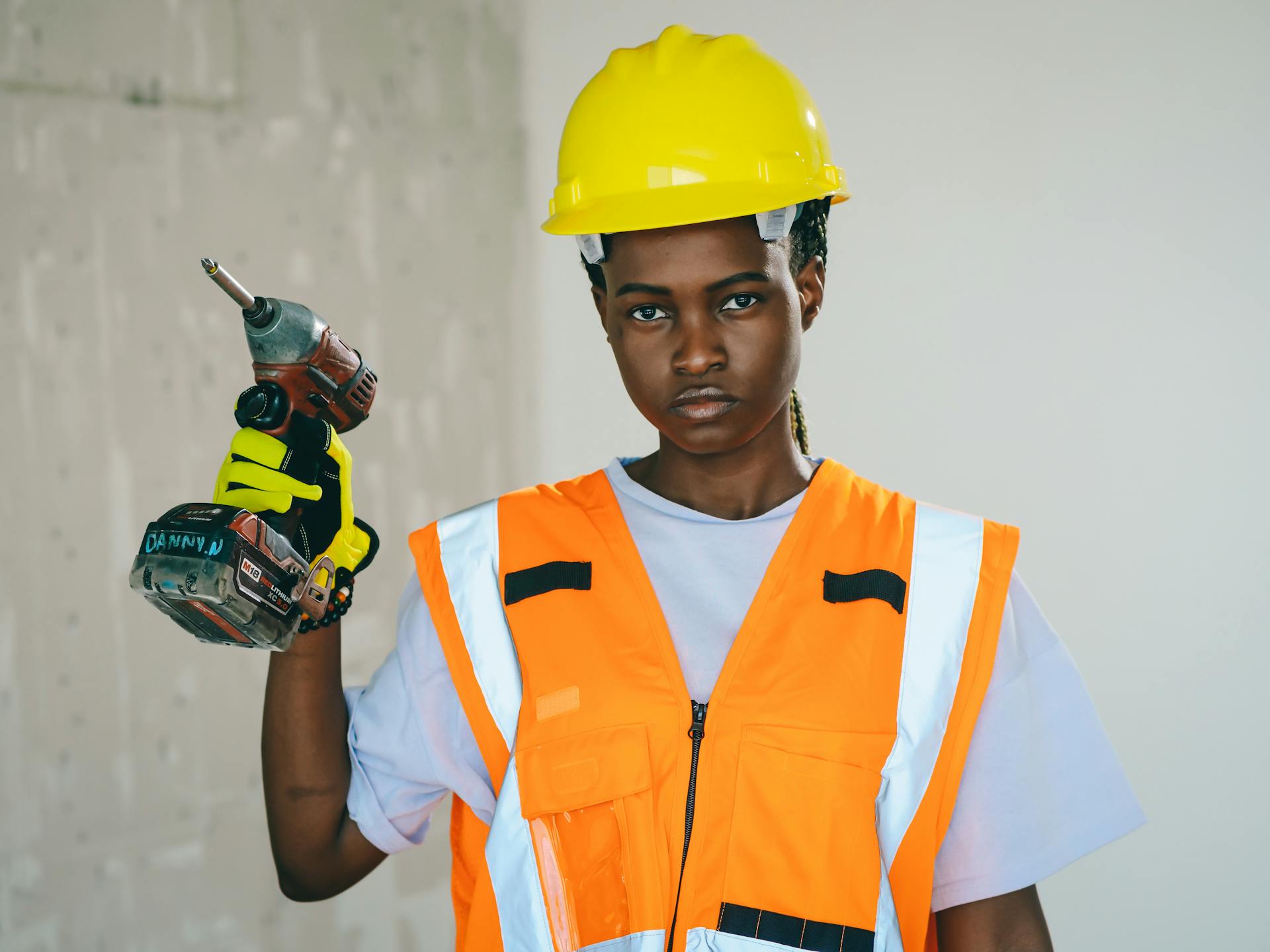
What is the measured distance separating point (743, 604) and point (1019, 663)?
1.00 feet

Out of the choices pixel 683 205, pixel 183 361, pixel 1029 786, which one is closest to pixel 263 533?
pixel 683 205

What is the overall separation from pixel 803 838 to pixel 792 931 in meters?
0.09

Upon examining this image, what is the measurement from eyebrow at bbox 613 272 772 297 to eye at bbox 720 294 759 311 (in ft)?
0.07

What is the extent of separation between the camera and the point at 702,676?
1.20 m

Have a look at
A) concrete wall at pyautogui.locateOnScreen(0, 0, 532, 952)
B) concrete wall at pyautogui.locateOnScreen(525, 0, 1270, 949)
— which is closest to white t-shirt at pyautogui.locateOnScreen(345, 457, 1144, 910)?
concrete wall at pyautogui.locateOnScreen(0, 0, 532, 952)

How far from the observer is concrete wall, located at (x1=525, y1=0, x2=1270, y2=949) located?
2297 mm

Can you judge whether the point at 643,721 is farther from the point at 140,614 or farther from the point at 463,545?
the point at 140,614

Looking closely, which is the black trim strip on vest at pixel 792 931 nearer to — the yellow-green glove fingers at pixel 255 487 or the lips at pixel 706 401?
the lips at pixel 706 401

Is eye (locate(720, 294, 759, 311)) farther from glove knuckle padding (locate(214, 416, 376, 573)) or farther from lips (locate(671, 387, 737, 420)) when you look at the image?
glove knuckle padding (locate(214, 416, 376, 573))

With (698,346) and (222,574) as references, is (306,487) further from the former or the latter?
(698,346)

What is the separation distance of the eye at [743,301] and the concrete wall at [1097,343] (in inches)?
52.4

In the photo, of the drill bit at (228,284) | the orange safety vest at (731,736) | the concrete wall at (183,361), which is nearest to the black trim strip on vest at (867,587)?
the orange safety vest at (731,736)

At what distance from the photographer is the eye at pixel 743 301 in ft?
3.99

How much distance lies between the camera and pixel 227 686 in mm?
2324
